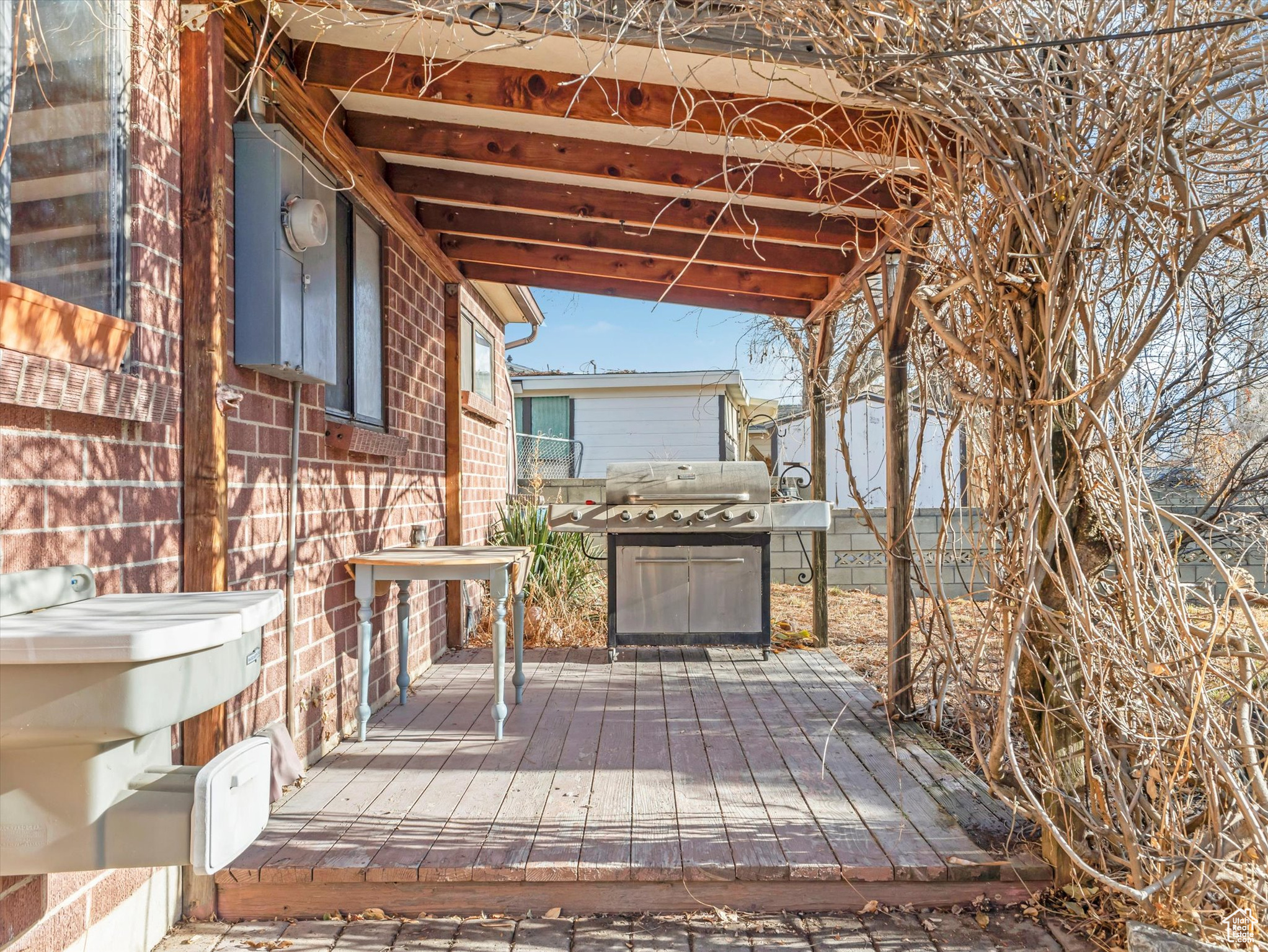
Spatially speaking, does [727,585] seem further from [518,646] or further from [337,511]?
[337,511]

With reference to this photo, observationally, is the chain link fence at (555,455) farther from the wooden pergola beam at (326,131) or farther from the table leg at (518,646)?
the table leg at (518,646)

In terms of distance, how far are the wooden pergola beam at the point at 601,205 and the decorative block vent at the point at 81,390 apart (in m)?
2.27

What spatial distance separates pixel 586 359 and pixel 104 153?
11899 millimetres

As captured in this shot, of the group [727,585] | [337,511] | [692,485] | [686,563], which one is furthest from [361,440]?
[727,585]

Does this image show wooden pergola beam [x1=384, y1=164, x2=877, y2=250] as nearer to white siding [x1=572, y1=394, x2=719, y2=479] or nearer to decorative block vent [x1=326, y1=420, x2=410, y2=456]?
decorative block vent [x1=326, y1=420, x2=410, y2=456]

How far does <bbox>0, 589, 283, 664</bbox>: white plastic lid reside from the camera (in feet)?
4.21

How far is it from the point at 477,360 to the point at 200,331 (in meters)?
4.46

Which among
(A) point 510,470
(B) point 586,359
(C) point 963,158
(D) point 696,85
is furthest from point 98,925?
(B) point 586,359

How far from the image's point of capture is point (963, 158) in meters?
2.20

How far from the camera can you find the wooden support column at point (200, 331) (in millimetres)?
2254

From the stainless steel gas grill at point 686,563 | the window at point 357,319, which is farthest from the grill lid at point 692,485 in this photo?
the window at point 357,319

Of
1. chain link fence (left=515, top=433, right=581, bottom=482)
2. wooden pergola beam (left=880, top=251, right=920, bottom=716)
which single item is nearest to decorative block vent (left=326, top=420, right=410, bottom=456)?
wooden pergola beam (left=880, top=251, right=920, bottom=716)

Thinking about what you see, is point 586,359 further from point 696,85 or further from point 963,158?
point 963,158

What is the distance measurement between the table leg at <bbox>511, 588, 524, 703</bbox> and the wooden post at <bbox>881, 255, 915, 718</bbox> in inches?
67.0
